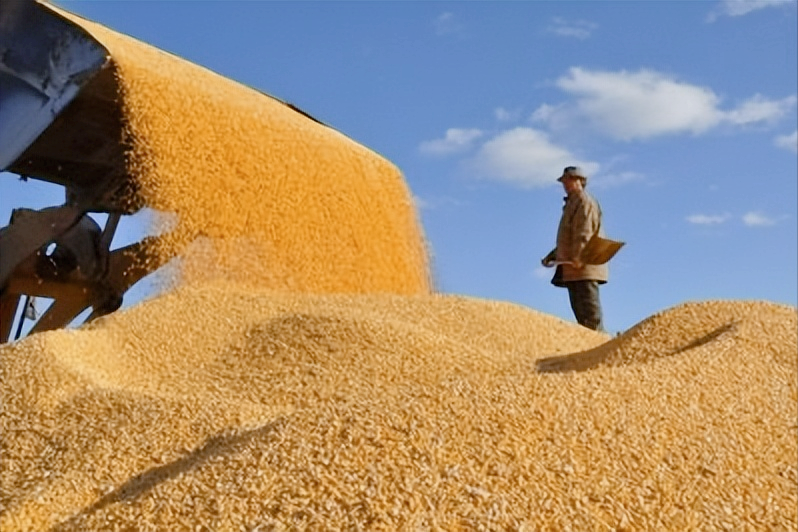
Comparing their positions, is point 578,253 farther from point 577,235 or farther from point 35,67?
point 35,67

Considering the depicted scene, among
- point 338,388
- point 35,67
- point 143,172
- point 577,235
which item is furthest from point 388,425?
point 577,235

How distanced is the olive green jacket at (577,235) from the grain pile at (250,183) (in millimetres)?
775

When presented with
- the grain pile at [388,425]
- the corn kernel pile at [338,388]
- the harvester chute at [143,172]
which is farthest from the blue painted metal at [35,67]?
the grain pile at [388,425]

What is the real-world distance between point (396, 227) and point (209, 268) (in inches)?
38.2

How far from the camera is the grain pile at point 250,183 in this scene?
461 cm

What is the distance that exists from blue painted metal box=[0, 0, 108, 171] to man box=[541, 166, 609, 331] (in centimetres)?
233

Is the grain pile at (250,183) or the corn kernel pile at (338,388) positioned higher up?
the grain pile at (250,183)

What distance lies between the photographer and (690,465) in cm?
256

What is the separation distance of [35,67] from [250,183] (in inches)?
40.7

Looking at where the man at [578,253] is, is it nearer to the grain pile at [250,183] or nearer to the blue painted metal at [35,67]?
the grain pile at [250,183]

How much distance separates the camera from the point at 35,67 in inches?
186

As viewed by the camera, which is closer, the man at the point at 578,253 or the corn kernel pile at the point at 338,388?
the corn kernel pile at the point at 338,388

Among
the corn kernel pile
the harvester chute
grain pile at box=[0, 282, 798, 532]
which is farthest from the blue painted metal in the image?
grain pile at box=[0, 282, 798, 532]

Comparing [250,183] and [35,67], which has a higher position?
[35,67]
